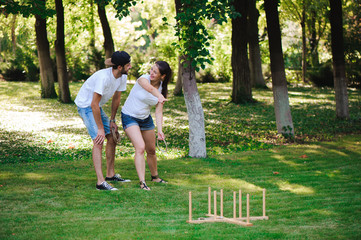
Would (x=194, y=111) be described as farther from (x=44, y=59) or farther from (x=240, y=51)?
(x=44, y=59)

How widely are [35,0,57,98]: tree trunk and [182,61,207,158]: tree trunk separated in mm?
15210

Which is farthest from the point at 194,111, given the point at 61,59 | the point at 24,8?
the point at 61,59

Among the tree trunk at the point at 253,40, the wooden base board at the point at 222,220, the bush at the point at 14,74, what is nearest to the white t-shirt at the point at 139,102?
the wooden base board at the point at 222,220

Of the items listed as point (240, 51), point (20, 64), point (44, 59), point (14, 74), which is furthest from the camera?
point (14, 74)

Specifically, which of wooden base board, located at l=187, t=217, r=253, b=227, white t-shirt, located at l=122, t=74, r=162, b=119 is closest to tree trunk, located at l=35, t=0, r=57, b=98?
white t-shirt, located at l=122, t=74, r=162, b=119

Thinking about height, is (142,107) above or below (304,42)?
below

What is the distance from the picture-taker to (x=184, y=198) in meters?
7.31

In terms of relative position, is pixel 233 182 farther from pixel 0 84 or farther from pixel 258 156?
pixel 0 84

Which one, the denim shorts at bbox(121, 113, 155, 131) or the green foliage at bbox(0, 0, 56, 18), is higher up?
the green foliage at bbox(0, 0, 56, 18)

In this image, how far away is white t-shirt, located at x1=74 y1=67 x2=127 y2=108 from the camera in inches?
286

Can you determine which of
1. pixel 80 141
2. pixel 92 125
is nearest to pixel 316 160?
pixel 92 125

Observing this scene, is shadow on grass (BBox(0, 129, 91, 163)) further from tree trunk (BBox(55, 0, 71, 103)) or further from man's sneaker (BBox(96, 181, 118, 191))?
tree trunk (BBox(55, 0, 71, 103))

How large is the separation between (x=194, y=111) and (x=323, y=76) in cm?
2375

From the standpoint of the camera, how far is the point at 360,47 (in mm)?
25812
